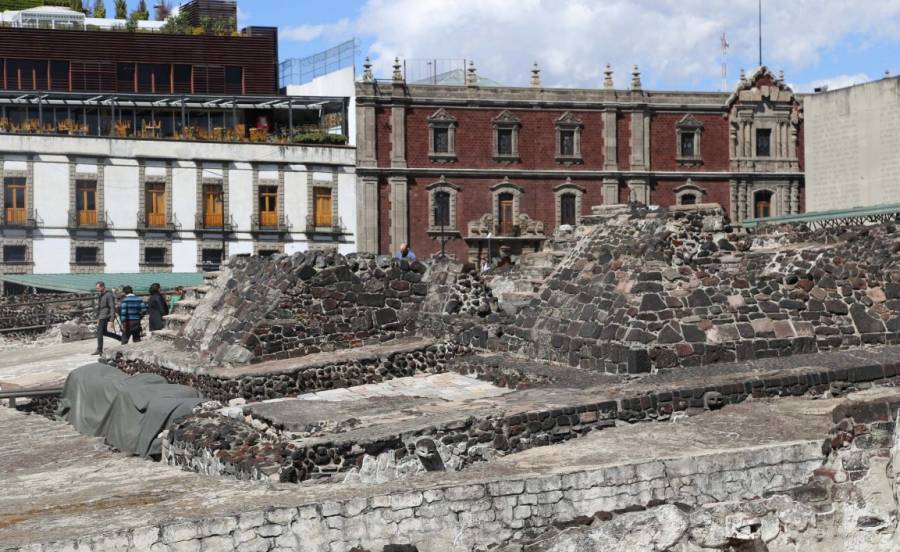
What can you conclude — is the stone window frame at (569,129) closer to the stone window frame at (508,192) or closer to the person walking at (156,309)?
the stone window frame at (508,192)

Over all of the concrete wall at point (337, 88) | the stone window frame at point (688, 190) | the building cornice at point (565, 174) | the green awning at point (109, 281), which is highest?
the concrete wall at point (337, 88)

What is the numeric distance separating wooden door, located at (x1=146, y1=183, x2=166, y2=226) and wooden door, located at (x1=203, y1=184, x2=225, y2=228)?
1415 millimetres

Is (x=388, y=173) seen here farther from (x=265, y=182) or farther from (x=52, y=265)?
(x=52, y=265)

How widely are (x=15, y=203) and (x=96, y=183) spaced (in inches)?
105

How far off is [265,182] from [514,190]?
9.27 meters

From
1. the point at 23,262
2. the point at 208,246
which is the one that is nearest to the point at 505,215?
the point at 208,246

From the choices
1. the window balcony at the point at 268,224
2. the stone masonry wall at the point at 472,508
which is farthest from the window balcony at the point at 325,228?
the stone masonry wall at the point at 472,508

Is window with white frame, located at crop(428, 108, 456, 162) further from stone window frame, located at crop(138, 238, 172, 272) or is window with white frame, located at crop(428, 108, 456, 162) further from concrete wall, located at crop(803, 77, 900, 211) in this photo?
concrete wall, located at crop(803, 77, 900, 211)

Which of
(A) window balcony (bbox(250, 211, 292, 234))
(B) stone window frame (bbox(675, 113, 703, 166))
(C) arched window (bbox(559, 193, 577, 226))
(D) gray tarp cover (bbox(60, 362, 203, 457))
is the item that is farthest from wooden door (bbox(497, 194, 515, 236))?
(D) gray tarp cover (bbox(60, 362, 203, 457))

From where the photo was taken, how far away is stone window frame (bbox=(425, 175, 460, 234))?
43656 mm

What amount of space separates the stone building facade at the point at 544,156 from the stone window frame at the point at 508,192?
37mm

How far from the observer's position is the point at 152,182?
134 feet

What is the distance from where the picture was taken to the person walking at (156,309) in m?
22.6

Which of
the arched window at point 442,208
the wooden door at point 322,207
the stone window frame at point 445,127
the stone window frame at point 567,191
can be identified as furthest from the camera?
the stone window frame at point 567,191
